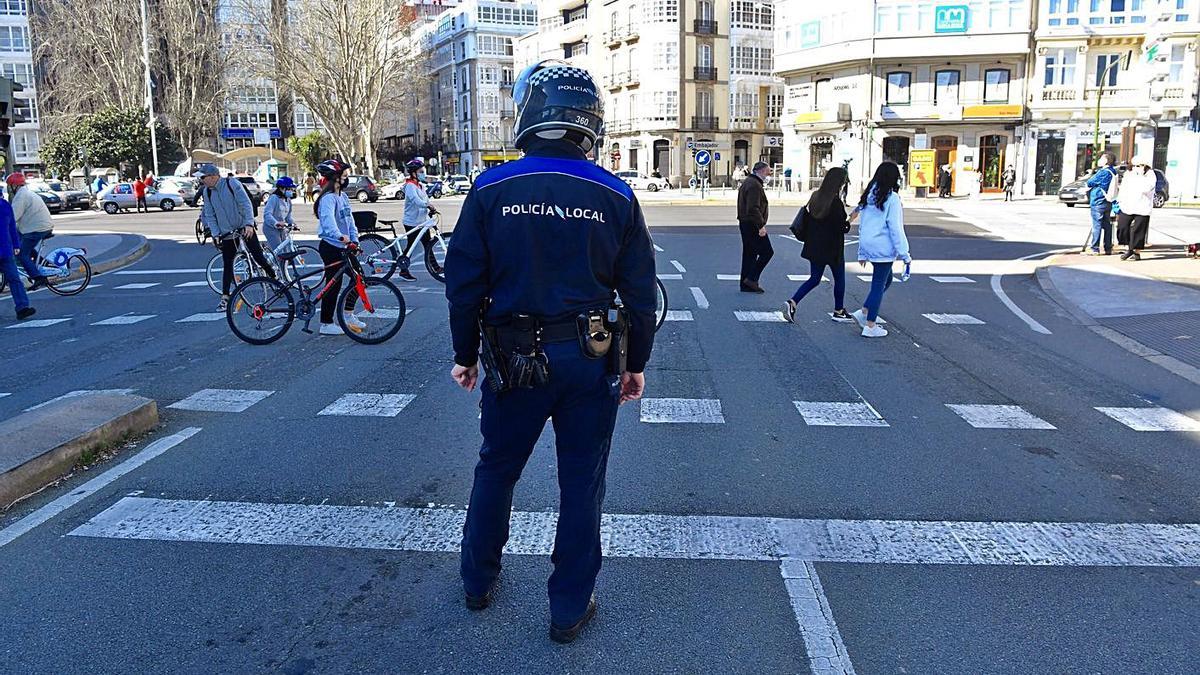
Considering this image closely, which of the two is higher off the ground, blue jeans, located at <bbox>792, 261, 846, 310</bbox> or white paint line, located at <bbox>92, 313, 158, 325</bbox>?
blue jeans, located at <bbox>792, 261, 846, 310</bbox>

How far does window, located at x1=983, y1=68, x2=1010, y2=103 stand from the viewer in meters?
47.2

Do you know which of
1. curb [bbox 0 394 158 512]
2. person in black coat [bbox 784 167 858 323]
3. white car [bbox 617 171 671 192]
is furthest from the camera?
white car [bbox 617 171 671 192]

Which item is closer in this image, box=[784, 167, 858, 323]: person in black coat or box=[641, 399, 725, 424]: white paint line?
box=[641, 399, 725, 424]: white paint line

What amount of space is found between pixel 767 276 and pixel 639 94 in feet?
182

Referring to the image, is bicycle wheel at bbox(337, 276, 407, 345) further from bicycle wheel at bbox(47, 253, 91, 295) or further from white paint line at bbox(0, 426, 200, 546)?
bicycle wheel at bbox(47, 253, 91, 295)

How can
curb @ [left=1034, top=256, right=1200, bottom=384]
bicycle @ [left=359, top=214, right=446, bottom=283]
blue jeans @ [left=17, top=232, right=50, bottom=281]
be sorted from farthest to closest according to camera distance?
bicycle @ [left=359, top=214, right=446, bottom=283] < blue jeans @ [left=17, top=232, right=50, bottom=281] < curb @ [left=1034, top=256, right=1200, bottom=384]

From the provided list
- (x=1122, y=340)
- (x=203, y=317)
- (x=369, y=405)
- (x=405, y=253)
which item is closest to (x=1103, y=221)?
(x=1122, y=340)

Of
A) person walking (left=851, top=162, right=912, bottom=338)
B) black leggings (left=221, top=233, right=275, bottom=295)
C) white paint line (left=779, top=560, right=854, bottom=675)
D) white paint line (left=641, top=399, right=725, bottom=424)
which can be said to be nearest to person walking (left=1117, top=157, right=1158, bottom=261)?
person walking (left=851, top=162, right=912, bottom=338)

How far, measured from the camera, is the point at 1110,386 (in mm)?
7535

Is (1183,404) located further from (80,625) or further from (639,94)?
(639,94)

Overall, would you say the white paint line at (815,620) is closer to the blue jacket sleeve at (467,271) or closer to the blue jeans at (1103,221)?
the blue jacket sleeve at (467,271)

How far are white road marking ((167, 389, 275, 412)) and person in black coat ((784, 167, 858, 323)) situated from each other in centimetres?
596

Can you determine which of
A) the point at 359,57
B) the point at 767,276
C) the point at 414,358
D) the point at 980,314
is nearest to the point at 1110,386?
the point at 980,314

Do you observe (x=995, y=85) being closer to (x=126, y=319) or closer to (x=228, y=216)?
(x=228, y=216)
